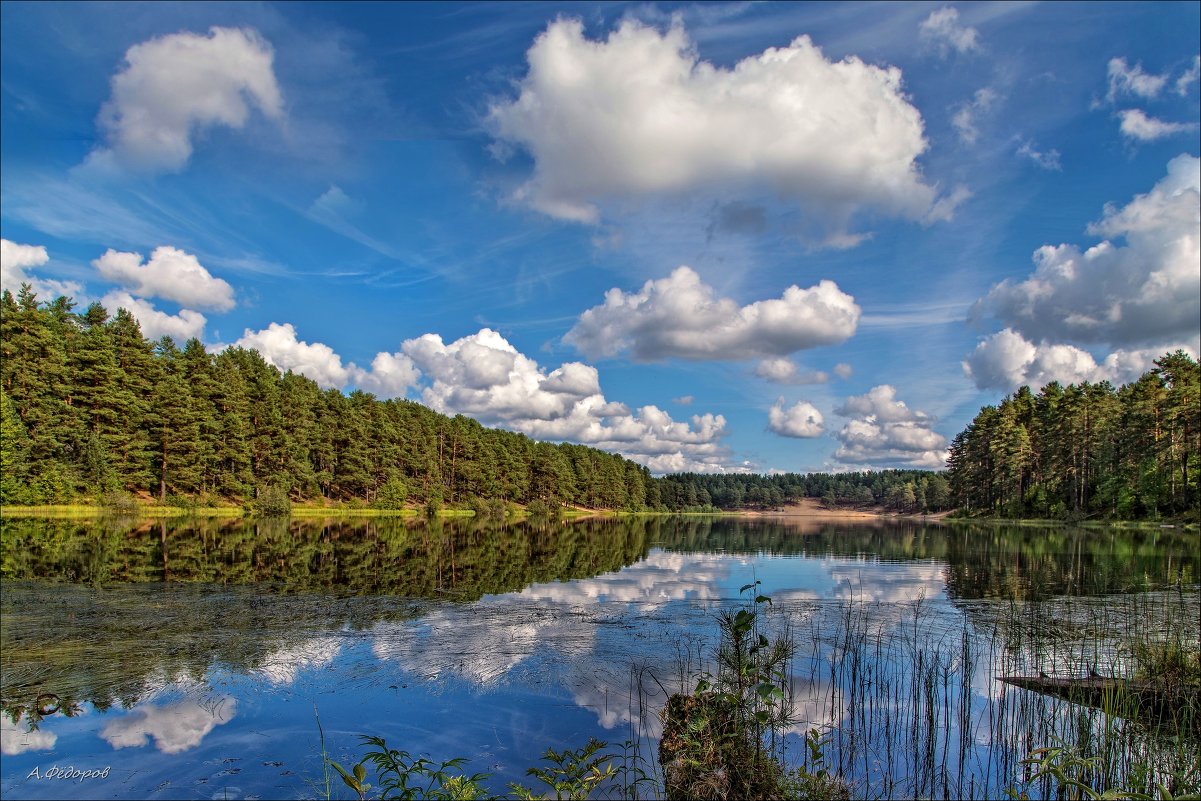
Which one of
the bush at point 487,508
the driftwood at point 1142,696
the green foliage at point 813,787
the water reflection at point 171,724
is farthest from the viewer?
the bush at point 487,508

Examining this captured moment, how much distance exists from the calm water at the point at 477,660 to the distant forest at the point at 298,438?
3250 centimetres

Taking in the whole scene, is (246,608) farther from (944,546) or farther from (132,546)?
(944,546)

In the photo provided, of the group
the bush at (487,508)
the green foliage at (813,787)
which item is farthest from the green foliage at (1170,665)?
the bush at (487,508)

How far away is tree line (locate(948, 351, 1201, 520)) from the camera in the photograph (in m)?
61.4

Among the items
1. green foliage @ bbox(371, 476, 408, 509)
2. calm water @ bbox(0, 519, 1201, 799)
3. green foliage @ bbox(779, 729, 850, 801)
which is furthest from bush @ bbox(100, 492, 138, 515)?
green foliage @ bbox(779, 729, 850, 801)

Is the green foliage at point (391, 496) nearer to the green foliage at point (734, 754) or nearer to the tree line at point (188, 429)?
the tree line at point (188, 429)

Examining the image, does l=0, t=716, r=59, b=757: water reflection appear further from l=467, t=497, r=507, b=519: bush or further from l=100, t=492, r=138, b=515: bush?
l=467, t=497, r=507, b=519: bush

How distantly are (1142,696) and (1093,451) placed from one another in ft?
270

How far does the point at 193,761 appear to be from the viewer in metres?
7.68

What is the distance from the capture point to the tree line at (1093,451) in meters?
61.4

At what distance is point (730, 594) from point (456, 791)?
18632mm

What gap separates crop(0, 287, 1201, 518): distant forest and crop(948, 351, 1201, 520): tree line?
0.21 metres

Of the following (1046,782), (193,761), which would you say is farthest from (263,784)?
(1046,782)

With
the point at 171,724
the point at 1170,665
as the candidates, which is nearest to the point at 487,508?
the point at 171,724
